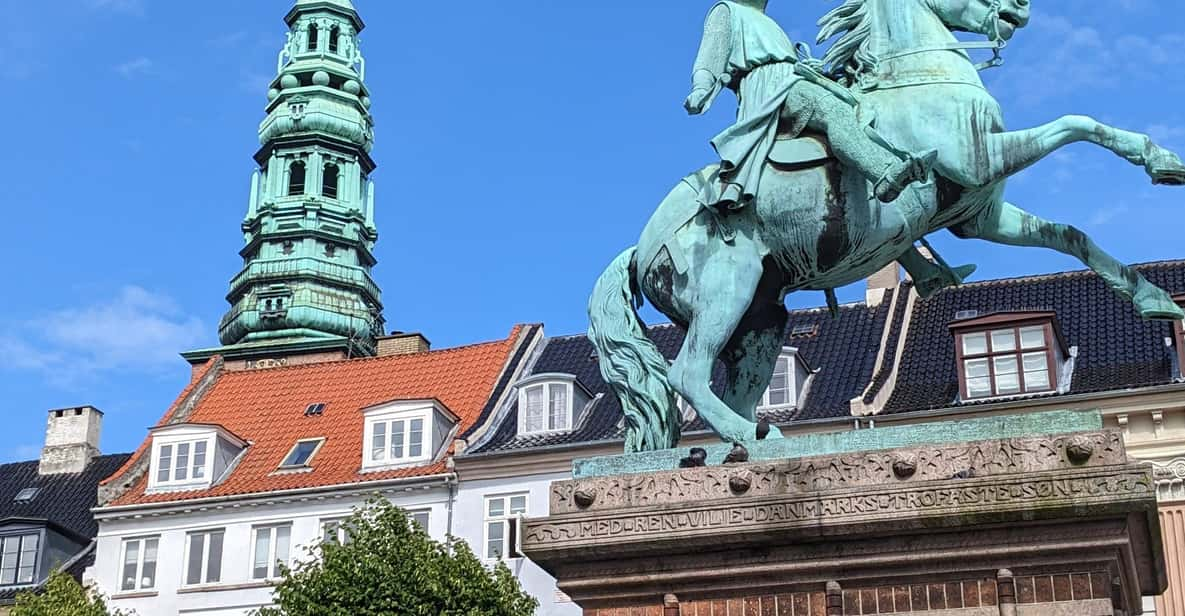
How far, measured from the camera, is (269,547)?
131ft

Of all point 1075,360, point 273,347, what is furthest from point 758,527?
point 273,347

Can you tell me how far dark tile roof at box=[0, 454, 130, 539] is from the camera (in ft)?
149

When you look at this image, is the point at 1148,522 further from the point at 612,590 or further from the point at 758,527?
the point at 612,590

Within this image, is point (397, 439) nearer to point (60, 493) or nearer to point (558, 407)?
point (558, 407)

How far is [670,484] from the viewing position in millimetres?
10234

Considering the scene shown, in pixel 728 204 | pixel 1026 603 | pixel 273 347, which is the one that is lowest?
pixel 1026 603

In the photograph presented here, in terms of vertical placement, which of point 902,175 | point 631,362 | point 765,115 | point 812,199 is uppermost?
Result: point 765,115

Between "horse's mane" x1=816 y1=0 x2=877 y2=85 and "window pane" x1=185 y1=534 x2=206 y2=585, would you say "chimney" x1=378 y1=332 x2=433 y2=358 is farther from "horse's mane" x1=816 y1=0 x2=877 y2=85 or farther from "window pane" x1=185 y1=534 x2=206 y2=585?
"horse's mane" x1=816 y1=0 x2=877 y2=85

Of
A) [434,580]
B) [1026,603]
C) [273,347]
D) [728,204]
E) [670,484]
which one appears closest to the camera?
[1026,603]

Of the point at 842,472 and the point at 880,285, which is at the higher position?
the point at 880,285

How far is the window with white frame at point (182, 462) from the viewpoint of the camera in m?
41.7

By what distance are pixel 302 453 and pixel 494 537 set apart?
633 centimetres

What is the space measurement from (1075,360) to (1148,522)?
2770 cm

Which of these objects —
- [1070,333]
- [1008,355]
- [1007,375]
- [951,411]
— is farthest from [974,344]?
[1070,333]
